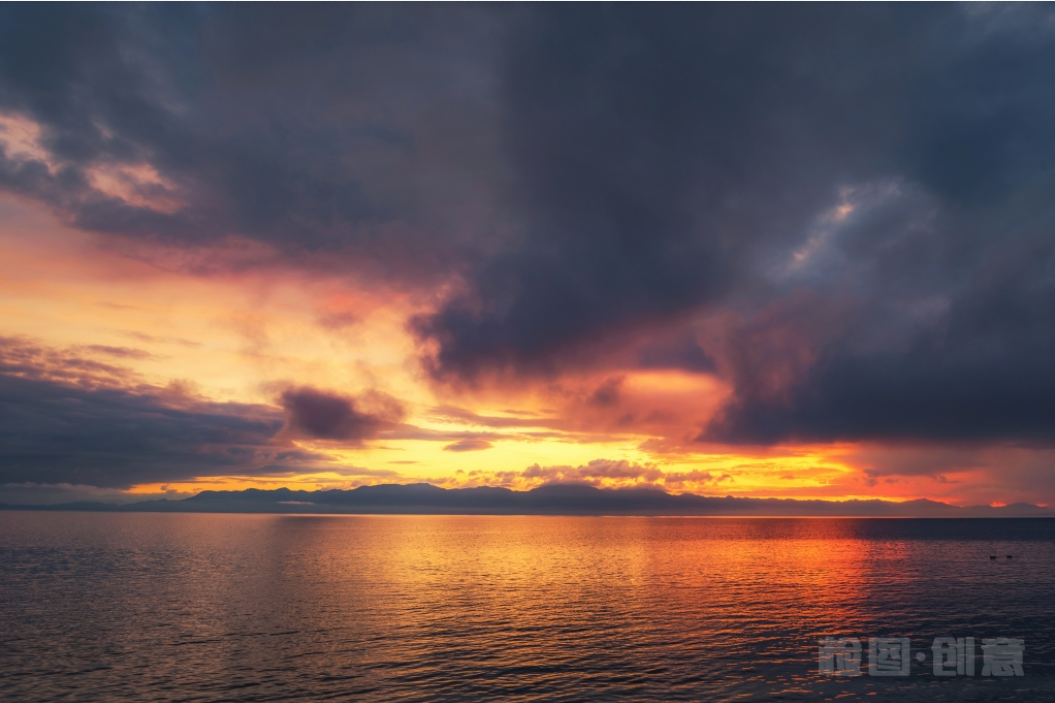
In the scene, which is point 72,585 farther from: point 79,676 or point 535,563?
point 535,563

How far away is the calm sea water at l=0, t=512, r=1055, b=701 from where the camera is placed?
4556 centimetres

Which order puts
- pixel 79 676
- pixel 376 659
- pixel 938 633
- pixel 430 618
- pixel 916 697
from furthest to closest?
pixel 430 618 < pixel 938 633 < pixel 376 659 < pixel 79 676 < pixel 916 697

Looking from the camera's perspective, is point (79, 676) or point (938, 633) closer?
point (79, 676)

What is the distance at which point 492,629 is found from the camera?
215 ft

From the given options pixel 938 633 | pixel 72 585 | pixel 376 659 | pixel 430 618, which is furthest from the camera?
pixel 72 585

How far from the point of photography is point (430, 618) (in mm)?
71312

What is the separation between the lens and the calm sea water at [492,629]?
149 feet

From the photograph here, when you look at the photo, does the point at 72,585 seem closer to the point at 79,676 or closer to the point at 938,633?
the point at 79,676

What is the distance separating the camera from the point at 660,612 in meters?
75.7

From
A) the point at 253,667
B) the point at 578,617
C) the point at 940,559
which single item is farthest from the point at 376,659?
the point at 940,559

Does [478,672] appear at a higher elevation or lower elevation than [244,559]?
higher

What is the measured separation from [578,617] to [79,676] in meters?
48.3

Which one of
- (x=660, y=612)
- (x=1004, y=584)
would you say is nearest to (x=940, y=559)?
(x=1004, y=584)

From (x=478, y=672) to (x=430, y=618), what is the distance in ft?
78.8
